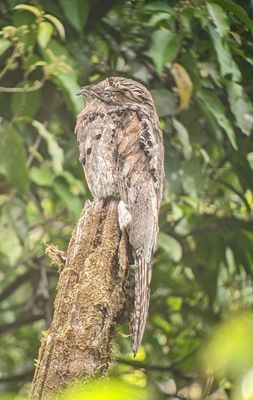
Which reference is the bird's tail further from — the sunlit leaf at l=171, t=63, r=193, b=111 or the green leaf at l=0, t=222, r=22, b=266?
the green leaf at l=0, t=222, r=22, b=266

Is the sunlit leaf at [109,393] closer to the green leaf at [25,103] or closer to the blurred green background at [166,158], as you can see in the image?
the blurred green background at [166,158]

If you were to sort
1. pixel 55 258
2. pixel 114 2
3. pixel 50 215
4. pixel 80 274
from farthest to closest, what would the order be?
pixel 50 215 → pixel 114 2 → pixel 55 258 → pixel 80 274

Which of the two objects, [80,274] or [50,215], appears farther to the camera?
[50,215]

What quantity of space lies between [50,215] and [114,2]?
115cm

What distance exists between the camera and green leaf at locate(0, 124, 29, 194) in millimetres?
3643

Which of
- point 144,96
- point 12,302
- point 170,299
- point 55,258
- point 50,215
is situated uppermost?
point 144,96

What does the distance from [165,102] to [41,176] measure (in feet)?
2.05

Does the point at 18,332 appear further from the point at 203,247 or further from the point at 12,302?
the point at 203,247

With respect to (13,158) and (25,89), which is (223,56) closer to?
(25,89)

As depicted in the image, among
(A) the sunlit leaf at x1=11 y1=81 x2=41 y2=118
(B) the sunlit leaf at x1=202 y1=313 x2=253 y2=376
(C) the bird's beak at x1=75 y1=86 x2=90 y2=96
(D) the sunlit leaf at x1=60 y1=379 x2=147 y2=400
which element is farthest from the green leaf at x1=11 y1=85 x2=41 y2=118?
(D) the sunlit leaf at x1=60 y1=379 x2=147 y2=400

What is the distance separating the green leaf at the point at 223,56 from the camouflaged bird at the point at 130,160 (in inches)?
11.8

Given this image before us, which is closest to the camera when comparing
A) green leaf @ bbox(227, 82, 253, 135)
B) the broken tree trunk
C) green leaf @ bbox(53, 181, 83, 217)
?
the broken tree trunk

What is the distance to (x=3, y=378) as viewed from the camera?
15.7 feet

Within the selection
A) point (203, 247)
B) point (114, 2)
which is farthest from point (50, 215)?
point (114, 2)
